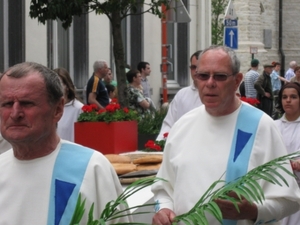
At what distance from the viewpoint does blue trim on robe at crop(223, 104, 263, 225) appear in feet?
15.8

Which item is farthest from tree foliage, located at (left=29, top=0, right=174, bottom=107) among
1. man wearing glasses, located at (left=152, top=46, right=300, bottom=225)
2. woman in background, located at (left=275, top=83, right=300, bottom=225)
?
man wearing glasses, located at (left=152, top=46, right=300, bottom=225)

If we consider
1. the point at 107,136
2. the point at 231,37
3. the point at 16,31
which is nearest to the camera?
the point at 107,136

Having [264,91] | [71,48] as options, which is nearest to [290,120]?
[71,48]

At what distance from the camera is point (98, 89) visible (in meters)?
14.0

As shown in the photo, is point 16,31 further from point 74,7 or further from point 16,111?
point 16,111

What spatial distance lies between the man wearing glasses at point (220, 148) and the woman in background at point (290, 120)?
9.98 feet

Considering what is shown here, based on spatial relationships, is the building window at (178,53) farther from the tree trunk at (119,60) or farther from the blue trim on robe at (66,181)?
the blue trim on robe at (66,181)

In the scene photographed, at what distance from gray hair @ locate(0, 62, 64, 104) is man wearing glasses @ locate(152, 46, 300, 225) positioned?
39.9 inches

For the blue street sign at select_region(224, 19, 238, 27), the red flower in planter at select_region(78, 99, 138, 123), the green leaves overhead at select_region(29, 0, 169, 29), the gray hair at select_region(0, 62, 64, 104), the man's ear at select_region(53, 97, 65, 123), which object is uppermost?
the green leaves overhead at select_region(29, 0, 169, 29)

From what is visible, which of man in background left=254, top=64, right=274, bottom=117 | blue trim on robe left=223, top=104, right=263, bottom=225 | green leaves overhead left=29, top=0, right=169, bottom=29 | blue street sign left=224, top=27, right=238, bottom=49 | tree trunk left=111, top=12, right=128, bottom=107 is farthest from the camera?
man in background left=254, top=64, right=274, bottom=117

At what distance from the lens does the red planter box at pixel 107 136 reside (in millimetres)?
9125

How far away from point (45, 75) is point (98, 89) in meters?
10.1

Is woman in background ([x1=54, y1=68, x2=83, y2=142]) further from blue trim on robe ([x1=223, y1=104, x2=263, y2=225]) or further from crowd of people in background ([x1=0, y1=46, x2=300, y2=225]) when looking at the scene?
blue trim on robe ([x1=223, y1=104, x2=263, y2=225])

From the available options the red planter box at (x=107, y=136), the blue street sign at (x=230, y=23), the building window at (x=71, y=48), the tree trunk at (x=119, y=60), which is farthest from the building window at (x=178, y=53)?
the red planter box at (x=107, y=136)
